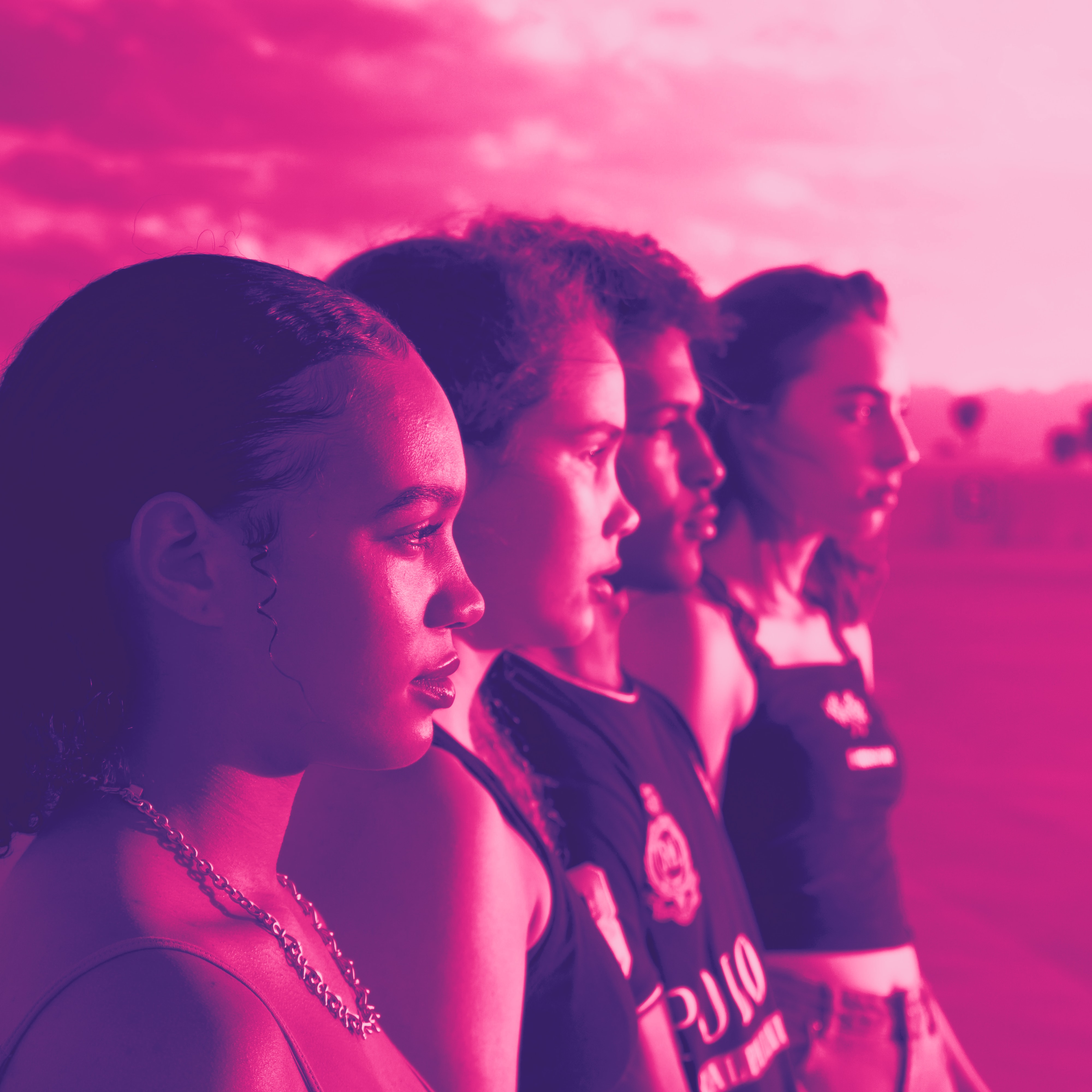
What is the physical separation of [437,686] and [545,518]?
475mm

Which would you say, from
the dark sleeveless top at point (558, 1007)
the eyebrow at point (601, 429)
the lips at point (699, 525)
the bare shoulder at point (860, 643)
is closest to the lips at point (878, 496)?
the bare shoulder at point (860, 643)

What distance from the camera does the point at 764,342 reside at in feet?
8.36

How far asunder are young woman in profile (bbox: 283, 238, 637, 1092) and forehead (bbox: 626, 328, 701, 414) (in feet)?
0.85

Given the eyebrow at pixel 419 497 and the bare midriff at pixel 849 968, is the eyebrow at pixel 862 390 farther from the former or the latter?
the eyebrow at pixel 419 497

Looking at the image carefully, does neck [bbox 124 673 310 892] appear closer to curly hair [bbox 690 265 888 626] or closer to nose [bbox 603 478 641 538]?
nose [bbox 603 478 641 538]

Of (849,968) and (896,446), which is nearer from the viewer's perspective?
(849,968)

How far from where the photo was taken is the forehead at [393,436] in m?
0.96

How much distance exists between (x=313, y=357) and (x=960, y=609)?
18237 mm

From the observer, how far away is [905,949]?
7.84 ft

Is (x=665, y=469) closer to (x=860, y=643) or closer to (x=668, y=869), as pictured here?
(x=668, y=869)

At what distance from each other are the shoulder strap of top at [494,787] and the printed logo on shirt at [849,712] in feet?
3.89

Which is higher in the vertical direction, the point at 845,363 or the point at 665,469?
the point at 845,363

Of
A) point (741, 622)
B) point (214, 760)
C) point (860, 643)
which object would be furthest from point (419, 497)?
point (860, 643)

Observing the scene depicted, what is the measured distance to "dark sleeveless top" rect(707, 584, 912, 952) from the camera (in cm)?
223
